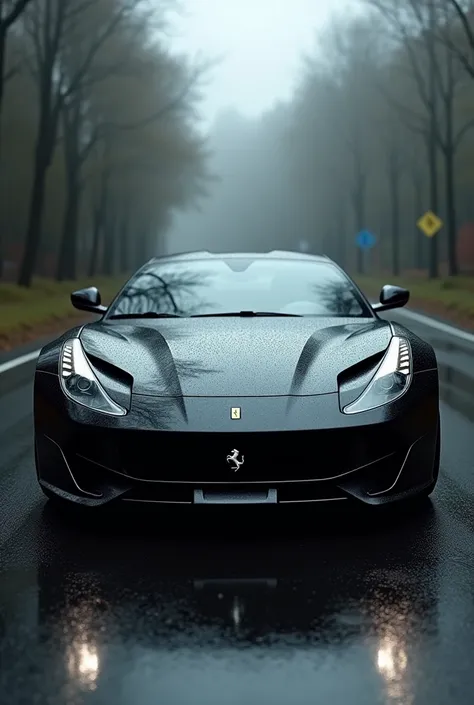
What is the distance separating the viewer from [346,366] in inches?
193

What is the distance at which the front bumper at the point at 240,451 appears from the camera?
4477 mm

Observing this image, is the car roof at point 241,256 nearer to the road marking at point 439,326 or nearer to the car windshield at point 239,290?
the car windshield at point 239,290

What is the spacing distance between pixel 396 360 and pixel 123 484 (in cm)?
139

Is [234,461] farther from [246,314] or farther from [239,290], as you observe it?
[239,290]

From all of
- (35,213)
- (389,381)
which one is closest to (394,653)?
(389,381)

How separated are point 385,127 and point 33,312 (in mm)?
31413

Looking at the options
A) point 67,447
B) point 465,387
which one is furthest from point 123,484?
point 465,387

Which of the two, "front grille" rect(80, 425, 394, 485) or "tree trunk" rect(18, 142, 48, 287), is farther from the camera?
"tree trunk" rect(18, 142, 48, 287)

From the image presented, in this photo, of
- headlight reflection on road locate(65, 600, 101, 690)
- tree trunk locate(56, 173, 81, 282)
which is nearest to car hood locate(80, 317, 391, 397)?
headlight reflection on road locate(65, 600, 101, 690)

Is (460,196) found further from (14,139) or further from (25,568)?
(25,568)

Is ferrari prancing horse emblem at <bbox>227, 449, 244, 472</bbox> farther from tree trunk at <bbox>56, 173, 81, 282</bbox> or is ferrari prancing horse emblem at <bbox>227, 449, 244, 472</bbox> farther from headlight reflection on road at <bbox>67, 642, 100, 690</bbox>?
tree trunk at <bbox>56, 173, 81, 282</bbox>

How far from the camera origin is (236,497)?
4488mm

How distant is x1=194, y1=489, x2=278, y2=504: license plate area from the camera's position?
4473 millimetres

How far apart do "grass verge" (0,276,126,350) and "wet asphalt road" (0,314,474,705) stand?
1135 cm
